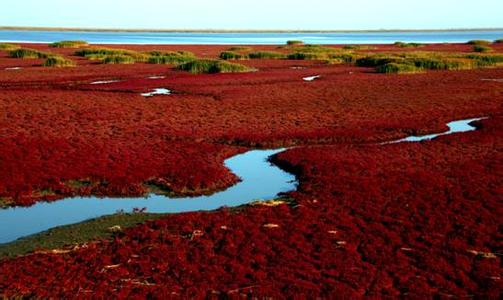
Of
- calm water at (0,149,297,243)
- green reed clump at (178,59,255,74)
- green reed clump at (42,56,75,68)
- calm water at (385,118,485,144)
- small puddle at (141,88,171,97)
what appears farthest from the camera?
green reed clump at (42,56,75,68)

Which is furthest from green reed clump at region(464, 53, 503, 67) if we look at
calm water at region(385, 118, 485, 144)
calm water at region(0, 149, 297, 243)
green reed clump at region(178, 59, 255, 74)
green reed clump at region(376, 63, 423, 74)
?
calm water at region(0, 149, 297, 243)

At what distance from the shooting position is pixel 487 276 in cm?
1220

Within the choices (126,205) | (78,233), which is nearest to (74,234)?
(78,233)

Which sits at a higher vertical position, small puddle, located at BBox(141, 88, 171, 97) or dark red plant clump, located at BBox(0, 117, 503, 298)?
small puddle, located at BBox(141, 88, 171, 97)

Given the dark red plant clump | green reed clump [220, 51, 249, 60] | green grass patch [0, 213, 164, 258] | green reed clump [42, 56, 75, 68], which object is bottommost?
green grass patch [0, 213, 164, 258]

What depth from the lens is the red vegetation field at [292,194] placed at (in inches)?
476

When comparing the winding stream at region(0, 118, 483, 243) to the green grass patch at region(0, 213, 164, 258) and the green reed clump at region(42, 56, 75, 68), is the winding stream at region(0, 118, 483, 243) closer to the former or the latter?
the green grass patch at region(0, 213, 164, 258)

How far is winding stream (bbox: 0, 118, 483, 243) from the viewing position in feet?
52.6

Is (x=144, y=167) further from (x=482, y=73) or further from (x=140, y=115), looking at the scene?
(x=482, y=73)

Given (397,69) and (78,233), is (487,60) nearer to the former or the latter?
(397,69)

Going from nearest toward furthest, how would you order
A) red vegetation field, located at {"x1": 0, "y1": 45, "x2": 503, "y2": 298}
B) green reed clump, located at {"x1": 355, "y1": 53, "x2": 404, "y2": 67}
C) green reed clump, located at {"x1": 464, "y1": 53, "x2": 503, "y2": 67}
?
red vegetation field, located at {"x1": 0, "y1": 45, "x2": 503, "y2": 298} → green reed clump, located at {"x1": 464, "y1": 53, "x2": 503, "y2": 67} → green reed clump, located at {"x1": 355, "y1": 53, "x2": 404, "y2": 67}

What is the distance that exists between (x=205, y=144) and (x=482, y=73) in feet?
158

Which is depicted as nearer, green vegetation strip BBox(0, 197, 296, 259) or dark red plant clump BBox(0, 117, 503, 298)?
dark red plant clump BBox(0, 117, 503, 298)

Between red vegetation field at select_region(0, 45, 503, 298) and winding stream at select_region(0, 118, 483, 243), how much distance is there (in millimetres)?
672
